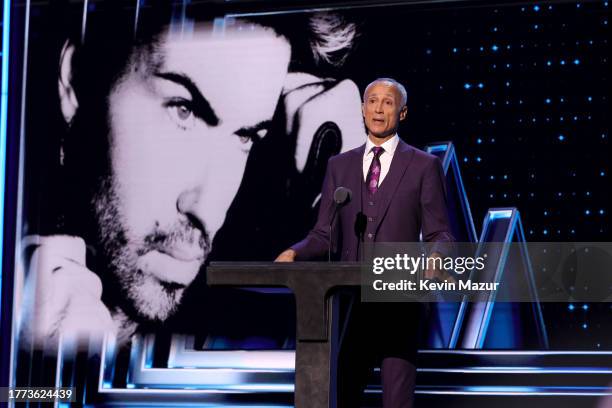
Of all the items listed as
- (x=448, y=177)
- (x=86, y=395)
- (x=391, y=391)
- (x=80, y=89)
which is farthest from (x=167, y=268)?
(x=391, y=391)

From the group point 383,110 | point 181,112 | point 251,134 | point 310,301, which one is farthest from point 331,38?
point 310,301

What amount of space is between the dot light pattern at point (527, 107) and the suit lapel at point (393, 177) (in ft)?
3.89

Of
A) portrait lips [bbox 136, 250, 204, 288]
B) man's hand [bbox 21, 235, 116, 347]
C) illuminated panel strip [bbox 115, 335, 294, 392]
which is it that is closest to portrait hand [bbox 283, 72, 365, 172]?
portrait lips [bbox 136, 250, 204, 288]

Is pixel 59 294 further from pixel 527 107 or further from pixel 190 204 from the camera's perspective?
pixel 527 107

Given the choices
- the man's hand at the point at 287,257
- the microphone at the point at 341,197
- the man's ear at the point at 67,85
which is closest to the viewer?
the microphone at the point at 341,197

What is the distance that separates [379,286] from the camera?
2.40 meters

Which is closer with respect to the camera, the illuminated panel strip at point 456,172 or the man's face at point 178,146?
the illuminated panel strip at point 456,172

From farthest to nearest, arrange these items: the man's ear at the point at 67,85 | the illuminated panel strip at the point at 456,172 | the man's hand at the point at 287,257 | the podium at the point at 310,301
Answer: the man's ear at the point at 67,85 → the illuminated panel strip at the point at 456,172 → the man's hand at the point at 287,257 → the podium at the point at 310,301

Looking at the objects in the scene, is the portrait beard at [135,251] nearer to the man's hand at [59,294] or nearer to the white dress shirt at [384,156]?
the man's hand at [59,294]

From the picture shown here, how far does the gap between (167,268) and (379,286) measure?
7.52ft

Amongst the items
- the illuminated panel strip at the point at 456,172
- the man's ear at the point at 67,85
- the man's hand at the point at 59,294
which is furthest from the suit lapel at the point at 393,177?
the man's ear at the point at 67,85

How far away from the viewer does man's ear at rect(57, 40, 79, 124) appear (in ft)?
15.4

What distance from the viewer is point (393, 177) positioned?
3.05 metres

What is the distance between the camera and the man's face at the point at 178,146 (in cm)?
446
